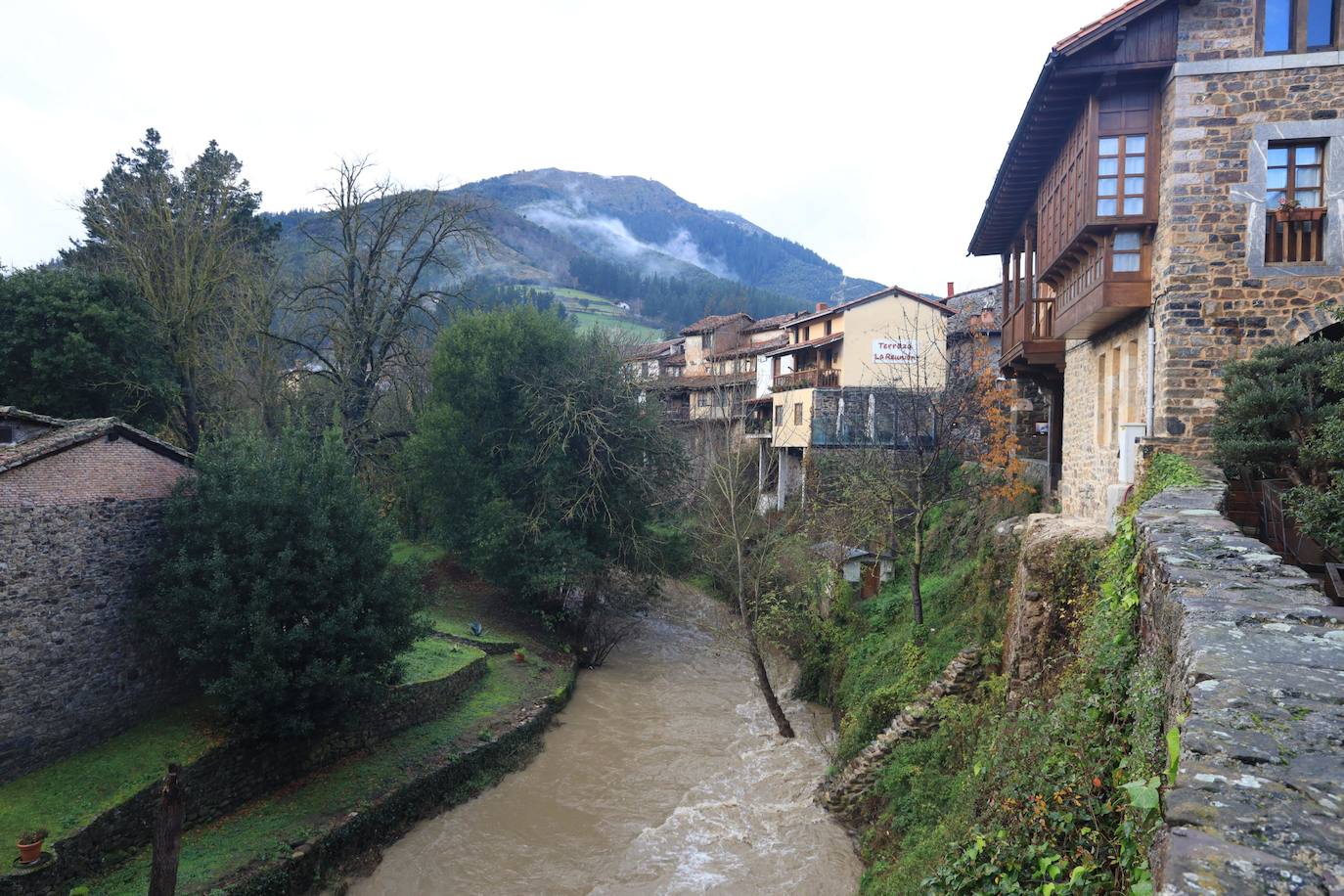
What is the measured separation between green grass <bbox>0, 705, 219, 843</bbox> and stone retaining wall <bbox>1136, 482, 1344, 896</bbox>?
1297 cm

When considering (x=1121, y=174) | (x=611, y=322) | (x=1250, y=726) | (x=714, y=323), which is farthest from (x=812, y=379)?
(x=611, y=322)

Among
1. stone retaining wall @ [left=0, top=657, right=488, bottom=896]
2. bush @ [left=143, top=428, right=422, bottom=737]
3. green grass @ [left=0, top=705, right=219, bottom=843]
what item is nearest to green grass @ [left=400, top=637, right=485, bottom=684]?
stone retaining wall @ [left=0, top=657, right=488, bottom=896]

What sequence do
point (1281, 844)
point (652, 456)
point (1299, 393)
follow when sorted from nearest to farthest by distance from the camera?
point (1281, 844), point (1299, 393), point (652, 456)

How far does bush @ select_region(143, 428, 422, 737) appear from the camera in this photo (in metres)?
13.0

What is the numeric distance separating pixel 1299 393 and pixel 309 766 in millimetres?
16201

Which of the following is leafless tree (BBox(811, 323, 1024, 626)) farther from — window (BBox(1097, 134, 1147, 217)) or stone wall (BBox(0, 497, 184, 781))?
stone wall (BBox(0, 497, 184, 781))

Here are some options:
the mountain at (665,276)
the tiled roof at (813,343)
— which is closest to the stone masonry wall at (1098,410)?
the tiled roof at (813,343)

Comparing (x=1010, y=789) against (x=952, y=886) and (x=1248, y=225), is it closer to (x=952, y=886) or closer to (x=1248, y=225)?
(x=952, y=886)

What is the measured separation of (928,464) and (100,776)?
1618 cm

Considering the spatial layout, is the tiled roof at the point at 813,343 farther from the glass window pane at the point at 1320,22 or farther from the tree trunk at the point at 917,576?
the glass window pane at the point at 1320,22

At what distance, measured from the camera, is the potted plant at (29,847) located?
979 centimetres

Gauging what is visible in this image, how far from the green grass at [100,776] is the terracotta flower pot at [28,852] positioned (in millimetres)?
364

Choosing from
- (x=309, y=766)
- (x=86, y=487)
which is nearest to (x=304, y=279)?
(x=86, y=487)

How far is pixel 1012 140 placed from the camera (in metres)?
14.4
